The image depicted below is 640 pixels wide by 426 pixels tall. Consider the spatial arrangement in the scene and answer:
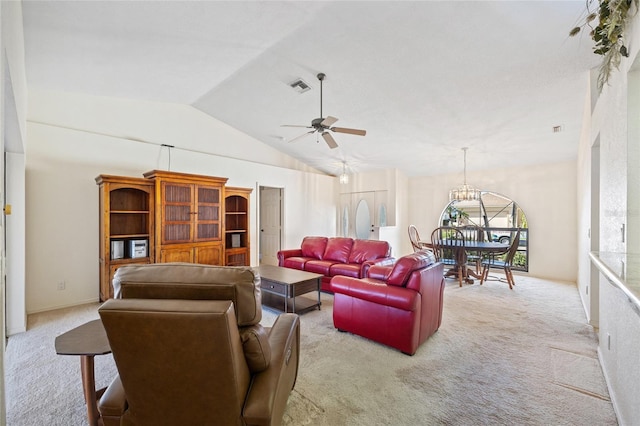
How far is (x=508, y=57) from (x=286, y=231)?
517 cm

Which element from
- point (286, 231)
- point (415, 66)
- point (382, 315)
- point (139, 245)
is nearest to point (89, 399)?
point (382, 315)

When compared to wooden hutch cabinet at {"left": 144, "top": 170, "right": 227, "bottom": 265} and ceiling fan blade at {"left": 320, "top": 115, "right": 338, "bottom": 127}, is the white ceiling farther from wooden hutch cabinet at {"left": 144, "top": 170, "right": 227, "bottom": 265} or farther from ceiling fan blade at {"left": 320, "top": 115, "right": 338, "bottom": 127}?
wooden hutch cabinet at {"left": 144, "top": 170, "right": 227, "bottom": 265}

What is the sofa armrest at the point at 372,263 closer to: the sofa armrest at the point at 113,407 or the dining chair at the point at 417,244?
the dining chair at the point at 417,244

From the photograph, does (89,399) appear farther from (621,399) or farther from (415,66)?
(415,66)

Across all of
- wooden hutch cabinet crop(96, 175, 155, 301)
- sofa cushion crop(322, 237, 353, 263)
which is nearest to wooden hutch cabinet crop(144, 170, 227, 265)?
wooden hutch cabinet crop(96, 175, 155, 301)

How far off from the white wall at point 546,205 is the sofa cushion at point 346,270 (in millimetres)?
3916

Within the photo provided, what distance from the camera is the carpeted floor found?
1.91 metres

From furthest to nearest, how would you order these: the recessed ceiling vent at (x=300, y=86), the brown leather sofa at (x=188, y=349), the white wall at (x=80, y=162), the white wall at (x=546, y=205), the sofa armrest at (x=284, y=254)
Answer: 1. the white wall at (x=546, y=205)
2. the sofa armrest at (x=284, y=254)
3. the recessed ceiling vent at (x=300, y=86)
4. the white wall at (x=80, y=162)
5. the brown leather sofa at (x=188, y=349)

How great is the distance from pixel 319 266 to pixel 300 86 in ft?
8.95

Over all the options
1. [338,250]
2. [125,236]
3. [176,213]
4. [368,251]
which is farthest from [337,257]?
[125,236]

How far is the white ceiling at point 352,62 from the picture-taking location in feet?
8.70

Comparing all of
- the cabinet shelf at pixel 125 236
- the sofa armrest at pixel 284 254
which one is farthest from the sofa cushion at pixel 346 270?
the cabinet shelf at pixel 125 236

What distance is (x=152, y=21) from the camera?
2.74 m

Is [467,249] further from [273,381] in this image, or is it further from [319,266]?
[273,381]
